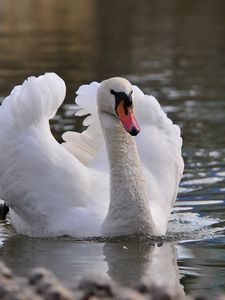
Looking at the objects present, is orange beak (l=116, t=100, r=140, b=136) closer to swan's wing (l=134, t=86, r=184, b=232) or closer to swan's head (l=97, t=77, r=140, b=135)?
swan's head (l=97, t=77, r=140, b=135)

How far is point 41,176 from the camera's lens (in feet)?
33.5

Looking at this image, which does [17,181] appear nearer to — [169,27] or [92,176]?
[92,176]

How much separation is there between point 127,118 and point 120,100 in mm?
179

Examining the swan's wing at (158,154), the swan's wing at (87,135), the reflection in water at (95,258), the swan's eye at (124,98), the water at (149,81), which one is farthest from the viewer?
the swan's wing at (87,135)

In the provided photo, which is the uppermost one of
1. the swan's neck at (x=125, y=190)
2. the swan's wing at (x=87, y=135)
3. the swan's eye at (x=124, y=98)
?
the swan's wing at (x=87, y=135)

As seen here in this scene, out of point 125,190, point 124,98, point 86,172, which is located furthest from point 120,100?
point 86,172

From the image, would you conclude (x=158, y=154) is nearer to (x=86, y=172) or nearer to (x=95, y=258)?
(x=86, y=172)

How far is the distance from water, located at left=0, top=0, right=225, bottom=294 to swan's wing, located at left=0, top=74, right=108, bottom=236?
0.60 feet

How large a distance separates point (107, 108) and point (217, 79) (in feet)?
41.4

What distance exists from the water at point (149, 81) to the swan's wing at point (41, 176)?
183 millimetres

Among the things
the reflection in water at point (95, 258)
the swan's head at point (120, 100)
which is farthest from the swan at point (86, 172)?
the reflection in water at point (95, 258)

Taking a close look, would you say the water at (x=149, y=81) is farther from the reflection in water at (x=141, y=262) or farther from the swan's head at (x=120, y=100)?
the swan's head at (x=120, y=100)

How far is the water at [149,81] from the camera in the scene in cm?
944

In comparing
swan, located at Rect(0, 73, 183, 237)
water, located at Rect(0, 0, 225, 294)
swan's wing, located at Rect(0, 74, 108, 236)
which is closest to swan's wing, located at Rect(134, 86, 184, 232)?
swan, located at Rect(0, 73, 183, 237)
